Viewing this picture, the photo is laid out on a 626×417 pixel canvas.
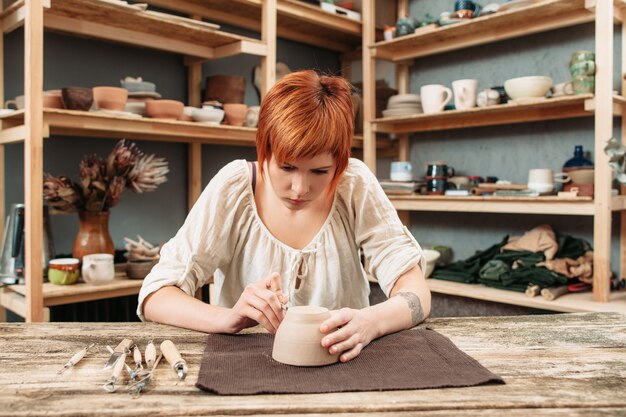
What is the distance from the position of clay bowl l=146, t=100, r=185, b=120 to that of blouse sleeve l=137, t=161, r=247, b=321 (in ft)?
3.83

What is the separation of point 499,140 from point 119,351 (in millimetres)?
2816

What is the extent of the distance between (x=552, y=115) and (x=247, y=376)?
253cm

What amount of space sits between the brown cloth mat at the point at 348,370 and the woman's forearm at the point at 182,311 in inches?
3.2

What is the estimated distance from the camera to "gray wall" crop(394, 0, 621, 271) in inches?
119

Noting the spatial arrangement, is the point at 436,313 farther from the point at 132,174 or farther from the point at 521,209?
the point at 132,174

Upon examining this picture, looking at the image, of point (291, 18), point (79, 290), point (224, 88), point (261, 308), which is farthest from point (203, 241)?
point (291, 18)

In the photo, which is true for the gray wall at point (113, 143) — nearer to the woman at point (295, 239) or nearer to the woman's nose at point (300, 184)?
the woman at point (295, 239)

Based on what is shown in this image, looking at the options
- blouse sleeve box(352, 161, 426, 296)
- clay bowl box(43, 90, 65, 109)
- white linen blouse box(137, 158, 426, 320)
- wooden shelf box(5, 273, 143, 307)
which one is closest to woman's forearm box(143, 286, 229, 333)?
white linen blouse box(137, 158, 426, 320)

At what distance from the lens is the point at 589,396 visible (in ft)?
2.73

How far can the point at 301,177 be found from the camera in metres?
1.31

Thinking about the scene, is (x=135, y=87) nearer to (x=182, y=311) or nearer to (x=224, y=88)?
(x=224, y=88)

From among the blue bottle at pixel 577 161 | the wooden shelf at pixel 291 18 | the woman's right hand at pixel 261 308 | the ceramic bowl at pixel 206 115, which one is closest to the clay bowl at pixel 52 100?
the ceramic bowl at pixel 206 115

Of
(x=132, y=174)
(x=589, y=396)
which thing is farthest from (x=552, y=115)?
(x=589, y=396)

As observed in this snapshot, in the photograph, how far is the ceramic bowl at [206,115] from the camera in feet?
9.05
